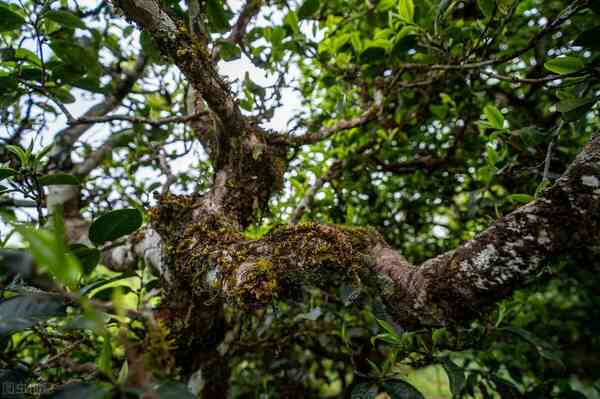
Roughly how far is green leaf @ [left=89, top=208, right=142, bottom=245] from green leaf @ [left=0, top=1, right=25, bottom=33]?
69 cm

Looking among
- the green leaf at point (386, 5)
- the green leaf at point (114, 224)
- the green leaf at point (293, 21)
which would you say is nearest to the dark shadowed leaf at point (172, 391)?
the green leaf at point (114, 224)

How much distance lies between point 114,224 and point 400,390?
736 millimetres

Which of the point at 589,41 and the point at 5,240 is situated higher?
the point at 589,41

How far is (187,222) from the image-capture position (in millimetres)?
1002

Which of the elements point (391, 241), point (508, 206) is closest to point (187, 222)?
point (391, 241)

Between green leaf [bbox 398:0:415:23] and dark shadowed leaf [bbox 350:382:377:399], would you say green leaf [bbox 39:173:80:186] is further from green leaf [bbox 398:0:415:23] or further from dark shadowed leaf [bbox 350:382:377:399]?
green leaf [bbox 398:0:415:23]

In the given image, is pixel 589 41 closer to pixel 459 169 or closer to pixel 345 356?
pixel 459 169

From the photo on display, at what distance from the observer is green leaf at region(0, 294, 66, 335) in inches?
21.2

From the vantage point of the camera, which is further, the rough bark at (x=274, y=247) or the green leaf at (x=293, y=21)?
the green leaf at (x=293, y=21)

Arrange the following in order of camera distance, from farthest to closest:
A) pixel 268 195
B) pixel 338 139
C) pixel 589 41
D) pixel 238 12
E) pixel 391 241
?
pixel 391 241 < pixel 338 139 < pixel 238 12 < pixel 268 195 < pixel 589 41

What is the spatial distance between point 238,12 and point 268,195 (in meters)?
0.77

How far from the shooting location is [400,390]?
780 mm

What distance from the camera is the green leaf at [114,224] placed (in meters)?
0.71

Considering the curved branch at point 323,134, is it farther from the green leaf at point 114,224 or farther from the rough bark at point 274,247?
the green leaf at point 114,224
